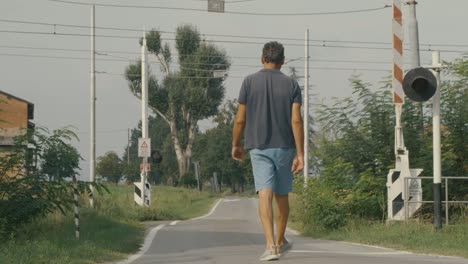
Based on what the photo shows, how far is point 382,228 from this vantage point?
1570 centimetres

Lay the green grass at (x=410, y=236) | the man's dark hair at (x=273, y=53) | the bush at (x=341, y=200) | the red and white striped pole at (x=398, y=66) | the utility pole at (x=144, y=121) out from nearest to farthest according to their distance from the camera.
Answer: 1. the man's dark hair at (x=273, y=53)
2. the green grass at (x=410, y=236)
3. the red and white striped pole at (x=398, y=66)
4. the bush at (x=341, y=200)
5. the utility pole at (x=144, y=121)

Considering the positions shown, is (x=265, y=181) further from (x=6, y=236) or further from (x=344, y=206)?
(x=344, y=206)

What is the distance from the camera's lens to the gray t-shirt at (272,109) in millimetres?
7621

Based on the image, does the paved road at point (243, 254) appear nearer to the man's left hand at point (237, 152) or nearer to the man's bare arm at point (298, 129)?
the man's left hand at point (237, 152)

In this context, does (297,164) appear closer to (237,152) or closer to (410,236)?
(237,152)

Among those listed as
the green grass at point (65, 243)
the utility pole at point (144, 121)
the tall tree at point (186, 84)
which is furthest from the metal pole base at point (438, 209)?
the tall tree at point (186, 84)

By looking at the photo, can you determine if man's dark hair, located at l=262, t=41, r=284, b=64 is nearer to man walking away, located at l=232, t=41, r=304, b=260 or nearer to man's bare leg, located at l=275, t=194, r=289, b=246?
man walking away, located at l=232, t=41, r=304, b=260

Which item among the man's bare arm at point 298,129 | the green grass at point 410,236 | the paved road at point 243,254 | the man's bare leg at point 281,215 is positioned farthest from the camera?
the green grass at point 410,236

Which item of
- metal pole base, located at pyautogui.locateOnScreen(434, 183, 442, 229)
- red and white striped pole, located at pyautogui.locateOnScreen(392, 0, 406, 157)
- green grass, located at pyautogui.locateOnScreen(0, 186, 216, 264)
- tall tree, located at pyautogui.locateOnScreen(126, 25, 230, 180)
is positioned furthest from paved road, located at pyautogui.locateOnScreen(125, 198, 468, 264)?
tall tree, located at pyautogui.locateOnScreen(126, 25, 230, 180)

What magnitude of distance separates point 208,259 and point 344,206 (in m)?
7.97

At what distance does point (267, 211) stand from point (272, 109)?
966 millimetres

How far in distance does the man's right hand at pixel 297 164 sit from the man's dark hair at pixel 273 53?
0.95 meters

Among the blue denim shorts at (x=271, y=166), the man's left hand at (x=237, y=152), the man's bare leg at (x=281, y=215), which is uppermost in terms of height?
the man's left hand at (x=237, y=152)

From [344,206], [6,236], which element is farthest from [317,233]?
[6,236]
